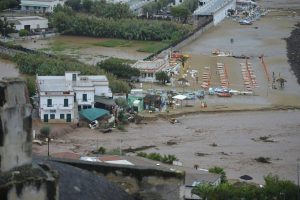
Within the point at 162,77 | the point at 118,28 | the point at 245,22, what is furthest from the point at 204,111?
the point at 245,22

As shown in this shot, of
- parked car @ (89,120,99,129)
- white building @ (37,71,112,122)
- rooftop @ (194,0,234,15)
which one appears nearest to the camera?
parked car @ (89,120,99,129)

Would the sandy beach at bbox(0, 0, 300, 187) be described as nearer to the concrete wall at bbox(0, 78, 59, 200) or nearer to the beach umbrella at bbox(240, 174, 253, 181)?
the beach umbrella at bbox(240, 174, 253, 181)

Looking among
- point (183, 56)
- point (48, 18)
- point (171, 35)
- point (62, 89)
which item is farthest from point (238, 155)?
point (48, 18)

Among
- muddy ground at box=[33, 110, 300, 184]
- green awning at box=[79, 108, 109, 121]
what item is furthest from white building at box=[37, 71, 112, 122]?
muddy ground at box=[33, 110, 300, 184]

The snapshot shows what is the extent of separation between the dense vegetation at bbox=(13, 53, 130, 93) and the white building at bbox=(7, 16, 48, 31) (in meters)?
11.2

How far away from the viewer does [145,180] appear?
542 cm

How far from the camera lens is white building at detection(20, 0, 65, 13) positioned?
5828 cm

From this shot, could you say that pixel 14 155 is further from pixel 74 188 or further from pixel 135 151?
pixel 135 151

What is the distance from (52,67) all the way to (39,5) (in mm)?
24753

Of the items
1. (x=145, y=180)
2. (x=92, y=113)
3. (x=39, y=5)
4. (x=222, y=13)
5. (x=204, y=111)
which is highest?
(x=145, y=180)

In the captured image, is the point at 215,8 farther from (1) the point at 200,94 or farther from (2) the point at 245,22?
(1) the point at 200,94

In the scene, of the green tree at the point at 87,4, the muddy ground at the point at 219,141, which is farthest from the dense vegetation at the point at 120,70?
the green tree at the point at 87,4

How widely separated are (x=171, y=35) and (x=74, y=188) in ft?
147

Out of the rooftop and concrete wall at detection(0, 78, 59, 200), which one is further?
the rooftop
